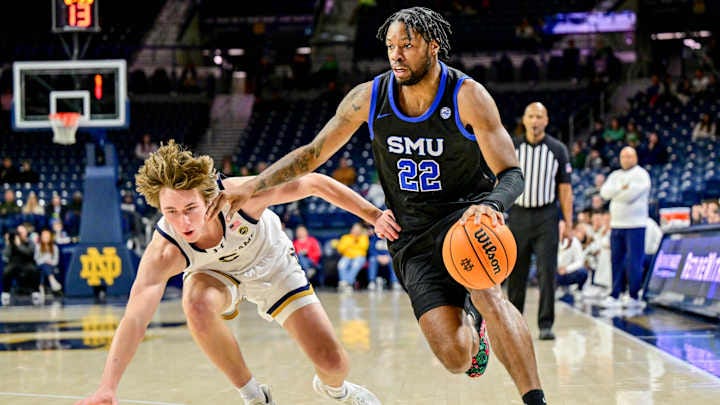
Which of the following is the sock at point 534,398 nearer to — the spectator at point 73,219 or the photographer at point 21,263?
the photographer at point 21,263

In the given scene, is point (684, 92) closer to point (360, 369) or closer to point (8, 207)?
point (8, 207)

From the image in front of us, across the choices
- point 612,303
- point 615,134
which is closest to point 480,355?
point 612,303

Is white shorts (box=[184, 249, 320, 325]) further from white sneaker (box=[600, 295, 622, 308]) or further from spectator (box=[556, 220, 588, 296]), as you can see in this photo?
spectator (box=[556, 220, 588, 296])

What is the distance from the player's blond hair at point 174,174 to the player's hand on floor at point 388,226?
2.56 ft

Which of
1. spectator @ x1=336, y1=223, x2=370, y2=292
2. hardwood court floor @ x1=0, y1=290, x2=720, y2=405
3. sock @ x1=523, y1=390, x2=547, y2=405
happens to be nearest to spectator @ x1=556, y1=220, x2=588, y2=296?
hardwood court floor @ x1=0, y1=290, x2=720, y2=405

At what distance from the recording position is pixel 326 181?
4352 millimetres

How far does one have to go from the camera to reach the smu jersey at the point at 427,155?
384 cm

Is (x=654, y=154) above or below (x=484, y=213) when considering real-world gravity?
below

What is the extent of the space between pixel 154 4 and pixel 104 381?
91.5 feet

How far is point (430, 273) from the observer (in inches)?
159

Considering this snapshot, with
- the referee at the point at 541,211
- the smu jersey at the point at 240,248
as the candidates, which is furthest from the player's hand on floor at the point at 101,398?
the referee at the point at 541,211

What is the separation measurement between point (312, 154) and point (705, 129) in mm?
14697

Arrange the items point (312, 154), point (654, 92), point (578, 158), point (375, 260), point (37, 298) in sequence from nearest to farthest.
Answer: point (312, 154) → point (37, 298) → point (375, 260) → point (578, 158) → point (654, 92)

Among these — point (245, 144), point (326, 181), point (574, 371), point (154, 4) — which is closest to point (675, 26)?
point (245, 144)
